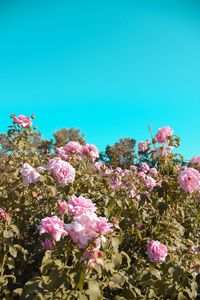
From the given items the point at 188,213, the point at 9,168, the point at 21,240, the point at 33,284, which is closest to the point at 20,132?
the point at 9,168

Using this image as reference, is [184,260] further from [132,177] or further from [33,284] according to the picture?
[132,177]

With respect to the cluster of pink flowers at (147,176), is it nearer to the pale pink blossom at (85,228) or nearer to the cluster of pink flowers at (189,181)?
the cluster of pink flowers at (189,181)

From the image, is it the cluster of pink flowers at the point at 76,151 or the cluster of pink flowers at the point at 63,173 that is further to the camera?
the cluster of pink flowers at the point at 76,151

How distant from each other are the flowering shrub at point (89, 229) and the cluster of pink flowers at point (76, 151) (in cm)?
1

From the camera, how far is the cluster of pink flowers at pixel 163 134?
362 centimetres

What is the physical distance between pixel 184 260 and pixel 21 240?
1.52 meters

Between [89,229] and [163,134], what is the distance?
1.96 metres

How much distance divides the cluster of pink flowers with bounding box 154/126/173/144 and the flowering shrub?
0.4 inches

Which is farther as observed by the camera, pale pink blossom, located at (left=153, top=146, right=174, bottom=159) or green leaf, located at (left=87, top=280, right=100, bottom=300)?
pale pink blossom, located at (left=153, top=146, right=174, bottom=159)

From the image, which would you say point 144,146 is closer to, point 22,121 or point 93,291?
point 22,121

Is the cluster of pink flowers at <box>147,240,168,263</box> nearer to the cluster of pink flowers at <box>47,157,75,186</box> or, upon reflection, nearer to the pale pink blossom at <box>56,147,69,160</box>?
the cluster of pink flowers at <box>47,157,75,186</box>

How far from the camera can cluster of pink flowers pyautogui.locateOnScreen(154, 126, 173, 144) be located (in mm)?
3617

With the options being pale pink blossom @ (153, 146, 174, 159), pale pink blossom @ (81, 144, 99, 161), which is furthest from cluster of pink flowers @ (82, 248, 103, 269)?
pale pink blossom @ (81, 144, 99, 161)

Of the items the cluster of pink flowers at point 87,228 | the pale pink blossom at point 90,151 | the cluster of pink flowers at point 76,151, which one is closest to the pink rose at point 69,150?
the cluster of pink flowers at point 76,151
